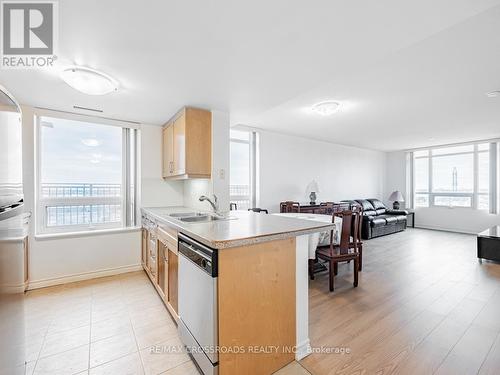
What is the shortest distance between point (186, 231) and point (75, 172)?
8.59ft

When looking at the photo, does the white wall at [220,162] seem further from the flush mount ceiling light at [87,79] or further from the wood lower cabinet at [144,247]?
the flush mount ceiling light at [87,79]

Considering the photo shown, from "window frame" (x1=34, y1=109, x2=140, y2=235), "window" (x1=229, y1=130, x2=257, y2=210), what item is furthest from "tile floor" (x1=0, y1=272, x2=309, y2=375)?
"window" (x1=229, y1=130, x2=257, y2=210)

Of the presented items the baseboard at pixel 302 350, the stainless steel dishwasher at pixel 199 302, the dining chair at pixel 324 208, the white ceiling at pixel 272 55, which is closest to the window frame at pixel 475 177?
the white ceiling at pixel 272 55

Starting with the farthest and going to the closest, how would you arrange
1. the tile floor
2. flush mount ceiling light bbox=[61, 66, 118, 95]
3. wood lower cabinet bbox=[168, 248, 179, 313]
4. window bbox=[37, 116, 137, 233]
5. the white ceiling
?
window bbox=[37, 116, 137, 233] < wood lower cabinet bbox=[168, 248, 179, 313] < flush mount ceiling light bbox=[61, 66, 118, 95] < the tile floor < the white ceiling

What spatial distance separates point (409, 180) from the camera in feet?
24.3

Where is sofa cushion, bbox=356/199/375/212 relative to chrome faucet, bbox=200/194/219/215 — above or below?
below

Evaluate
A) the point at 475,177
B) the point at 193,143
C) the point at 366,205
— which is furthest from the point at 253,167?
the point at 475,177

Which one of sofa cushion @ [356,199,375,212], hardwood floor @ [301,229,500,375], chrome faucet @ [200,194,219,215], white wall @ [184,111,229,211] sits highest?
white wall @ [184,111,229,211]

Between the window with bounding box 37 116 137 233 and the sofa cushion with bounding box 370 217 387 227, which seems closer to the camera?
the window with bounding box 37 116 137 233

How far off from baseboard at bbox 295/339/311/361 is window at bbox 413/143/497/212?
23.1 ft

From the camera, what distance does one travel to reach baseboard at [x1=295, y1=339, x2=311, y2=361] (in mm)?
1670

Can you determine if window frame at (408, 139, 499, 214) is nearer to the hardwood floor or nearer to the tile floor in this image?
the hardwood floor

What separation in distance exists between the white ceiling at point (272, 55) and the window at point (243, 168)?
1.42 m

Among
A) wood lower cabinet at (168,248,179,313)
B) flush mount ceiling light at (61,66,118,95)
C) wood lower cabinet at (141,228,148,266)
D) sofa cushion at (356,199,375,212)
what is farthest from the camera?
sofa cushion at (356,199,375,212)
